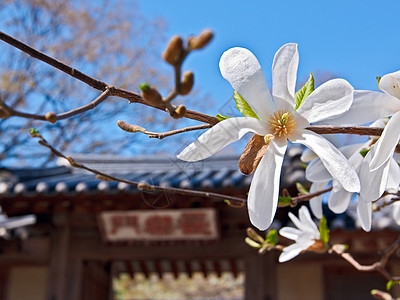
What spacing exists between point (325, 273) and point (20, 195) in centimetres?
267

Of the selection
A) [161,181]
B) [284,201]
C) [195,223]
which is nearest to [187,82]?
[284,201]

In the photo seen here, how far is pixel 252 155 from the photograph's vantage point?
23.7 inches

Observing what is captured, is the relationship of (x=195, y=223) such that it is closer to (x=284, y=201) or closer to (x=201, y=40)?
(x=284, y=201)

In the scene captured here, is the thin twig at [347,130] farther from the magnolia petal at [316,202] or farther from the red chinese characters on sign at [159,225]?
the red chinese characters on sign at [159,225]

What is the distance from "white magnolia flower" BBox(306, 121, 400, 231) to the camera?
0.60m

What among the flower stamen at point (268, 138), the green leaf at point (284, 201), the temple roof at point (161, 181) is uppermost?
the temple roof at point (161, 181)

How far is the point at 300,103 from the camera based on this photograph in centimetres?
63

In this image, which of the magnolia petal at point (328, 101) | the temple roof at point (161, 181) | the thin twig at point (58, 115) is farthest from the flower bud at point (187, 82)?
the temple roof at point (161, 181)

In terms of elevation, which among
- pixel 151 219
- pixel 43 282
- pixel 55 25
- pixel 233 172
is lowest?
pixel 43 282

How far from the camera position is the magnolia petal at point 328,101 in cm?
56

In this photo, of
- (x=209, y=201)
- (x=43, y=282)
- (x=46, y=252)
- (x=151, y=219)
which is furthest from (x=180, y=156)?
(x=43, y=282)

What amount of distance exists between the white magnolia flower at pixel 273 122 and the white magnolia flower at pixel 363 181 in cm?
9

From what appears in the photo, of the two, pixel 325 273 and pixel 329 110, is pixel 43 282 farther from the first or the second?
pixel 329 110

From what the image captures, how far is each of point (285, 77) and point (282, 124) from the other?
60 millimetres
